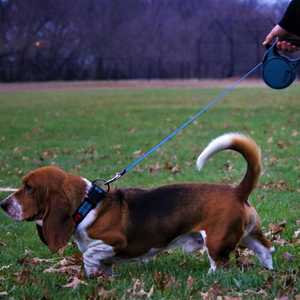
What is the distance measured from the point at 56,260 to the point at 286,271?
85.1 inches

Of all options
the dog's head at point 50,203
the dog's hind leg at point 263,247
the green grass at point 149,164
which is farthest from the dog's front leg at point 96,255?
the dog's hind leg at point 263,247

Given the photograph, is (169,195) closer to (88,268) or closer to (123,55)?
(88,268)

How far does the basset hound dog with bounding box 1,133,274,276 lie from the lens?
4.24 meters

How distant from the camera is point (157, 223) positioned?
14.6 feet

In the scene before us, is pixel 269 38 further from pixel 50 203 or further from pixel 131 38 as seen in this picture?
pixel 131 38

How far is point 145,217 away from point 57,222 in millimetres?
741

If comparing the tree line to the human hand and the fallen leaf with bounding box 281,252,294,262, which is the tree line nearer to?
the human hand

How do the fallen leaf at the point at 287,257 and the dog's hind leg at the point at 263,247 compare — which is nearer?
the dog's hind leg at the point at 263,247

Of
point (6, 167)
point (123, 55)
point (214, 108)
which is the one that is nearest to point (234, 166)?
point (6, 167)

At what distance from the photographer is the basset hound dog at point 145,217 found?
4.24 metres

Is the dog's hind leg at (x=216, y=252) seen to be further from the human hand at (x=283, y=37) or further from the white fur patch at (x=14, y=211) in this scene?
the human hand at (x=283, y=37)

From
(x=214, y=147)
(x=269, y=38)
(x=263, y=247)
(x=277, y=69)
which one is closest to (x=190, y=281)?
(x=263, y=247)

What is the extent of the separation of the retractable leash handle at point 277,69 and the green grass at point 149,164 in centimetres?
160

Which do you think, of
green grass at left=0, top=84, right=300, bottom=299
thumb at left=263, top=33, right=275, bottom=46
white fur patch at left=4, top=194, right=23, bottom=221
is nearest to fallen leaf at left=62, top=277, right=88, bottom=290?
green grass at left=0, top=84, right=300, bottom=299
